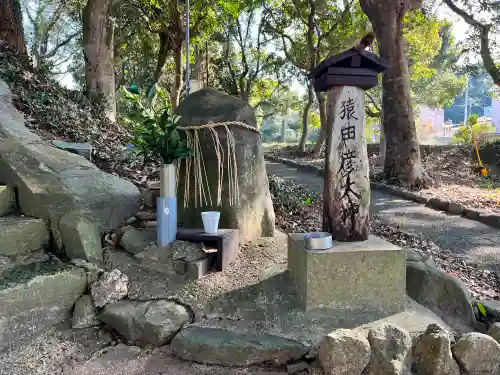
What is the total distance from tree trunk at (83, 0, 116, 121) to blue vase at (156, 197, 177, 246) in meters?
5.51

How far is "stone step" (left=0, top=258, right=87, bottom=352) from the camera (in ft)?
8.27

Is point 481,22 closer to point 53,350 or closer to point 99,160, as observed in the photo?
point 99,160

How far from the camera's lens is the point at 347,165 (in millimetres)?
3055

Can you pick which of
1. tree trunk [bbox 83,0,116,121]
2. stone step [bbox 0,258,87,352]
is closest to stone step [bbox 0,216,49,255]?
stone step [bbox 0,258,87,352]

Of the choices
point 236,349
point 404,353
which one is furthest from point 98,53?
point 404,353

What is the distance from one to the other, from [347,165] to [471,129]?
579 inches

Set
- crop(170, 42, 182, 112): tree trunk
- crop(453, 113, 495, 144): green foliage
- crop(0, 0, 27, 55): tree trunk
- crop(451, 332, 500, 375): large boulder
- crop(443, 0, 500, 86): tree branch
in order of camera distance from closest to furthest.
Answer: crop(451, 332, 500, 375): large boulder → crop(0, 0, 27, 55): tree trunk → crop(443, 0, 500, 86): tree branch → crop(170, 42, 182, 112): tree trunk → crop(453, 113, 495, 144): green foliage

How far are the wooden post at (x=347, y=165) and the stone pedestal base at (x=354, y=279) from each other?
22 cm

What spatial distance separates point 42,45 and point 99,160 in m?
20.1

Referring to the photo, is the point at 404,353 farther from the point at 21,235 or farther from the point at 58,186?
the point at 58,186

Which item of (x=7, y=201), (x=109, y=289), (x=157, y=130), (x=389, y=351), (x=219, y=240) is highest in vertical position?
(x=157, y=130)

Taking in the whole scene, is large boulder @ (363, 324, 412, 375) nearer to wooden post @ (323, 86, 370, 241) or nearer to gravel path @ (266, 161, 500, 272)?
wooden post @ (323, 86, 370, 241)

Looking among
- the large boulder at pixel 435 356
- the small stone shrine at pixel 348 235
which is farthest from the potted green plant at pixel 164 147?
the large boulder at pixel 435 356

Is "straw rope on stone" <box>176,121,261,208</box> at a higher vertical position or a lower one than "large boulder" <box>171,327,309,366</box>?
higher
